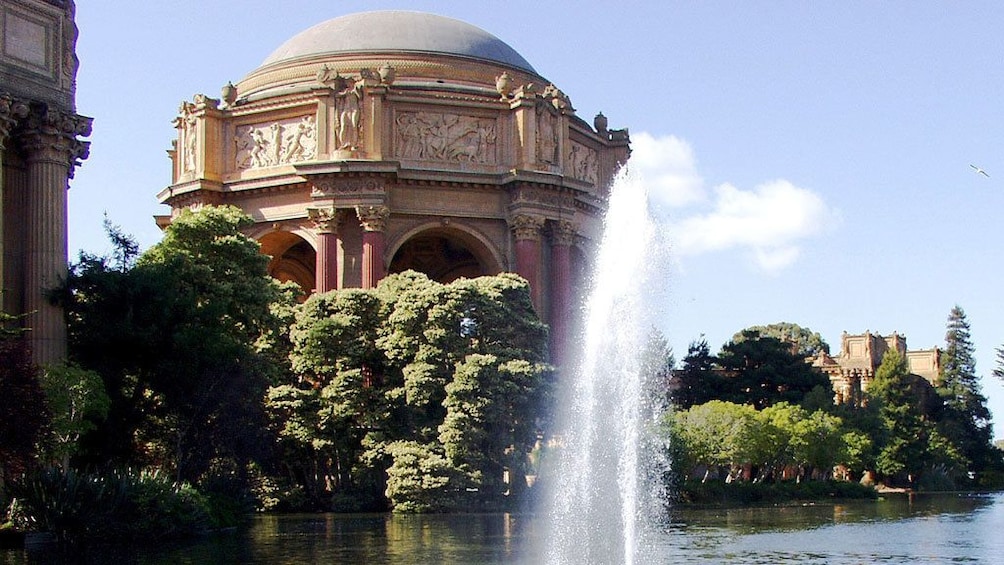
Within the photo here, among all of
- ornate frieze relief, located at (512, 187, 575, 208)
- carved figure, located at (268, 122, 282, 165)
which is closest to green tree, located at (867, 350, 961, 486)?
ornate frieze relief, located at (512, 187, 575, 208)

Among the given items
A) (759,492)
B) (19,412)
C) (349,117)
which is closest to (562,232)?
(349,117)

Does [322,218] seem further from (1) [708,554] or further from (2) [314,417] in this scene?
(1) [708,554]

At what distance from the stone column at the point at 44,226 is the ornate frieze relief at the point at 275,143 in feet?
98.2

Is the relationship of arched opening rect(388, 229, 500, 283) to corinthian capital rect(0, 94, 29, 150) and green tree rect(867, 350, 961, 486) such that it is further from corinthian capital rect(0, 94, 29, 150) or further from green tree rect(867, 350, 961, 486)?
corinthian capital rect(0, 94, 29, 150)

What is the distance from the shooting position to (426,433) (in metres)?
43.4

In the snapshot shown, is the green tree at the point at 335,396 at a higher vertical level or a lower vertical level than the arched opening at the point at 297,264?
lower

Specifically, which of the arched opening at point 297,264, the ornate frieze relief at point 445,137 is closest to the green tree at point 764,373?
the ornate frieze relief at point 445,137

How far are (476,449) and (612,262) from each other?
19.6 meters

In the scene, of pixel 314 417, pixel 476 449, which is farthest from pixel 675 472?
pixel 314 417

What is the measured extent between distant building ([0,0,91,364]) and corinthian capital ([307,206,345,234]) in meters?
28.2

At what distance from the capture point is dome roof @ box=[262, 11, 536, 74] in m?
62.9

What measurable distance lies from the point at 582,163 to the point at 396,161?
10.1 metres

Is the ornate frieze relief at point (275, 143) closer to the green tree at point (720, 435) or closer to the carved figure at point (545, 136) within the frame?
the carved figure at point (545, 136)

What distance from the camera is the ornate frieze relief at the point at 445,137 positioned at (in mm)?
59062
